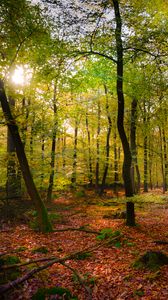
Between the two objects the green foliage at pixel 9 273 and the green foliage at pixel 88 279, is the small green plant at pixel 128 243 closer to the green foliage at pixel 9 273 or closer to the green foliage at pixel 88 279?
the green foliage at pixel 88 279

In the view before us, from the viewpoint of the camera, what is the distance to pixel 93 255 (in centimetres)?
740

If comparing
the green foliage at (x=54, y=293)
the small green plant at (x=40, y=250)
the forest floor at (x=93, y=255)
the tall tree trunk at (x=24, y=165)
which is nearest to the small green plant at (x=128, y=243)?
the forest floor at (x=93, y=255)

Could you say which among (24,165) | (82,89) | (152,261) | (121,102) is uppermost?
(82,89)

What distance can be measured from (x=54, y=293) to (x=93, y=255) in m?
2.62

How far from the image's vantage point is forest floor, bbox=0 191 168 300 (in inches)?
207

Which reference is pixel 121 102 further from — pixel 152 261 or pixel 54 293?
pixel 54 293

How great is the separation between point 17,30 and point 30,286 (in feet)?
26.3

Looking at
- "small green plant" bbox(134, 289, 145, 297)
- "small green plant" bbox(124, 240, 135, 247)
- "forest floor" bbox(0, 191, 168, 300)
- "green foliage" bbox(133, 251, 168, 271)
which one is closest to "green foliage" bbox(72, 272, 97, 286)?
"forest floor" bbox(0, 191, 168, 300)

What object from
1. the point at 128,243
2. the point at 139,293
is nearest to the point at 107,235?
the point at 128,243

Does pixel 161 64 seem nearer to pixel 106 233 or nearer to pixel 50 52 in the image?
pixel 50 52

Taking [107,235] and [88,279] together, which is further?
[107,235]

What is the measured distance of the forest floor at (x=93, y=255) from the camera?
5.25 metres

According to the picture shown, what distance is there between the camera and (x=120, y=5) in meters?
9.16

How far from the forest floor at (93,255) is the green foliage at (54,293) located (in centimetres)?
13
